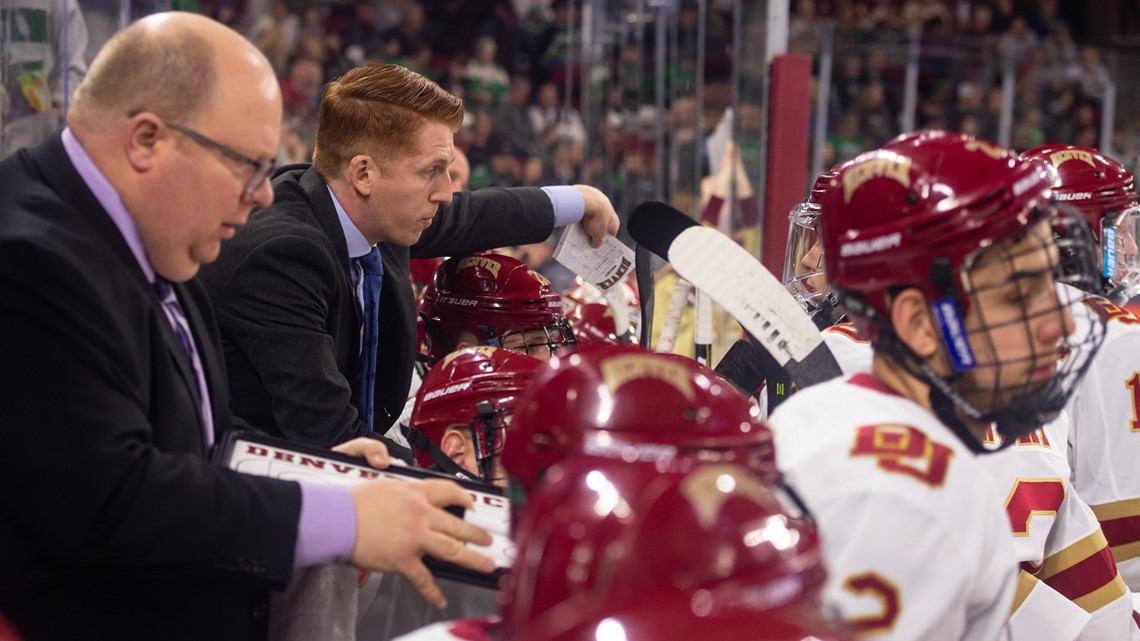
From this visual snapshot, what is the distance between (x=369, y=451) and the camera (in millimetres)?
1761

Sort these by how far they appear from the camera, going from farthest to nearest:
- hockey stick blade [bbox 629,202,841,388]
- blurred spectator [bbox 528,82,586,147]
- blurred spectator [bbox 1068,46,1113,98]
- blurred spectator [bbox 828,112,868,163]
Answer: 1. blurred spectator [bbox 1068,46,1113,98]
2. blurred spectator [bbox 828,112,868,163]
3. blurred spectator [bbox 528,82,586,147]
4. hockey stick blade [bbox 629,202,841,388]

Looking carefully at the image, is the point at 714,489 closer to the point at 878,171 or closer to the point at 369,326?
the point at 878,171

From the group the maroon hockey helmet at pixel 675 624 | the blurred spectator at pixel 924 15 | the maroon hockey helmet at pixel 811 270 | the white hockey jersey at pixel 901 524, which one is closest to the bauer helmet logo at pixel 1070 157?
the maroon hockey helmet at pixel 811 270

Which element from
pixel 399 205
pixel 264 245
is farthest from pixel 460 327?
pixel 264 245

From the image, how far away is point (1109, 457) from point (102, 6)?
9.65 ft

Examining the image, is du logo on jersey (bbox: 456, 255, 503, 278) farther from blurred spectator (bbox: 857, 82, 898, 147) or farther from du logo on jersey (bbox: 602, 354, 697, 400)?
blurred spectator (bbox: 857, 82, 898, 147)

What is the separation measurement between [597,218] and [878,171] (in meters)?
1.56

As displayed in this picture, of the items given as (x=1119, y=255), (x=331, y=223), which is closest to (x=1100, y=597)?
(x=1119, y=255)

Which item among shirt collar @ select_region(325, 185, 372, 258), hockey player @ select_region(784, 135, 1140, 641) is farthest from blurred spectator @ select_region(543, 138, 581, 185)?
hockey player @ select_region(784, 135, 1140, 641)

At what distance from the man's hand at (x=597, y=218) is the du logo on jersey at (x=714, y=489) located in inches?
77.1

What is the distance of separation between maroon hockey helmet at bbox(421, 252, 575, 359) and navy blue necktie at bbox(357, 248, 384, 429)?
0.29 meters

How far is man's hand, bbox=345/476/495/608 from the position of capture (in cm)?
153

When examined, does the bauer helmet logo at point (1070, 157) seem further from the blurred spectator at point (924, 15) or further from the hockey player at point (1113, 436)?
the blurred spectator at point (924, 15)

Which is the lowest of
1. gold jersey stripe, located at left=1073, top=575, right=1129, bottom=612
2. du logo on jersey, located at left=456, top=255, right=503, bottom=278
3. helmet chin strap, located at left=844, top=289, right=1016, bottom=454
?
gold jersey stripe, located at left=1073, top=575, right=1129, bottom=612
